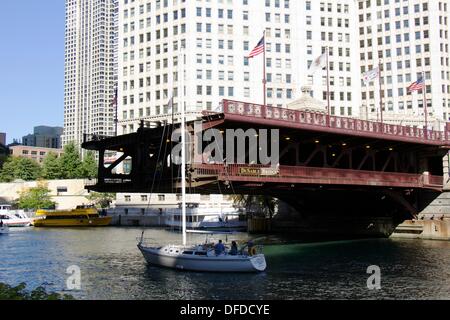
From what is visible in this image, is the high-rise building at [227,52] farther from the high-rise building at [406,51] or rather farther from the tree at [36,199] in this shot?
the tree at [36,199]

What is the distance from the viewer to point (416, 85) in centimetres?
7550

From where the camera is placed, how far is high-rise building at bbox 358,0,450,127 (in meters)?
148

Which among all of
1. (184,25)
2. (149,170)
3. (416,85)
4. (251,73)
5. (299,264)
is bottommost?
(299,264)

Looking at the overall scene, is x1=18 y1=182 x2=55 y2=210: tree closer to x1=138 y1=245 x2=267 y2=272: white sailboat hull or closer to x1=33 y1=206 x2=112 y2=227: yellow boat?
x1=33 y1=206 x2=112 y2=227: yellow boat

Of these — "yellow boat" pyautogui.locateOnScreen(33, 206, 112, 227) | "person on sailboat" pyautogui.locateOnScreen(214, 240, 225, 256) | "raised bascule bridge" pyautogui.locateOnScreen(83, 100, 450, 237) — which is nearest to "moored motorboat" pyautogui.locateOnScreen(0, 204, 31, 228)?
"yellow boat" pyautogui.locateOnScreen(33, 206, 112, 227)

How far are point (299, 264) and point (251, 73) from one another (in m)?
88.8

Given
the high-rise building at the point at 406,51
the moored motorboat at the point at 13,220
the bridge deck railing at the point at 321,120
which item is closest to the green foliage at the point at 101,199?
the moored motorboat at the point at 13,220

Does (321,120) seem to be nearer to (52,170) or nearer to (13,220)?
(13,220)

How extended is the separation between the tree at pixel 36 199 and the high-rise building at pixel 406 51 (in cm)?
9908

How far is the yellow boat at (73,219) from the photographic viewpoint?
121 meters
